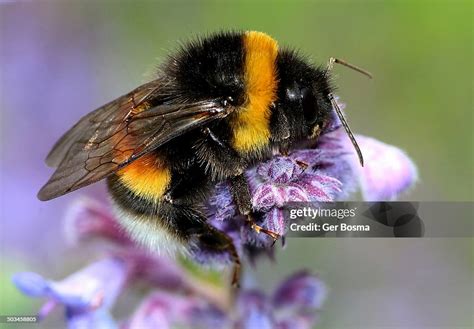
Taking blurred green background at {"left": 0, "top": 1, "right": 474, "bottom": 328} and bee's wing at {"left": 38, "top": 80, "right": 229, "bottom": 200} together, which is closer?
bee's wing at {"left": 38, "top": 80, "right": 229, "bottom": 200}

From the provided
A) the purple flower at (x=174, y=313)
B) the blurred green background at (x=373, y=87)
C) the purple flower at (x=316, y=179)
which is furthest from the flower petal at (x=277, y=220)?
the blurred green background at (x=373, y=87)

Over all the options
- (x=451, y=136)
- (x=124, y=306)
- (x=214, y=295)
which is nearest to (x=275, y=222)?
(x=214, y=295)

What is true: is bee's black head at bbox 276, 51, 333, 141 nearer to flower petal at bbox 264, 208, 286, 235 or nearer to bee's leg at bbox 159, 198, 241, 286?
flower petal at bbox 264, 208, 286, 235

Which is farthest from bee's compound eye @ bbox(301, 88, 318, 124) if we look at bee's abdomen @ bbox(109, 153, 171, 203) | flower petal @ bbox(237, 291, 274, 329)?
flower petal @ bbox(237, 291, 274, 329)

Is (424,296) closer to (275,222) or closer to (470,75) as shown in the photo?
(470,75)

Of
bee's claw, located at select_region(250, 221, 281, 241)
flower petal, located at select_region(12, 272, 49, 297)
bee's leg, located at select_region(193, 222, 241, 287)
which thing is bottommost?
flower petal, located at select_region(12, 272, 49, 297)

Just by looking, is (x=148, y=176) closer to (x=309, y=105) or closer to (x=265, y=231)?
(x=265, y=231)

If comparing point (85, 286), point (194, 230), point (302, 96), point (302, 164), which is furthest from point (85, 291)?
point (302, 96)

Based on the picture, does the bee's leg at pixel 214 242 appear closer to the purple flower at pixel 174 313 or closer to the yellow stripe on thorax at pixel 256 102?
the yellow stripe on thorax at pixel 256 102
